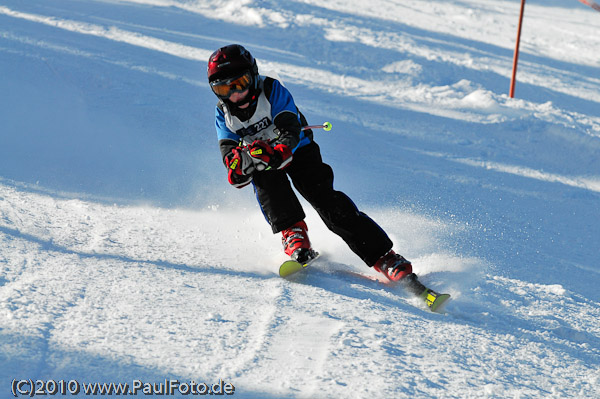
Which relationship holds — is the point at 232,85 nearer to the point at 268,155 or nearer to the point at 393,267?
the point at 268,155

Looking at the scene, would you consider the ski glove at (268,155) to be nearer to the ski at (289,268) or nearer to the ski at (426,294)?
the ski at (289,268)

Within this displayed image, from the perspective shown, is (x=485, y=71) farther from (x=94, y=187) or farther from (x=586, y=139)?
(x=94, y=187)

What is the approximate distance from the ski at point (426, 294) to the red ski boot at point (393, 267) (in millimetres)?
42

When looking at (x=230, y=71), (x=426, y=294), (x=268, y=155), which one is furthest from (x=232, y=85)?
(x=426, y=294)

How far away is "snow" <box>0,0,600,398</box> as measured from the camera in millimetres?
2486

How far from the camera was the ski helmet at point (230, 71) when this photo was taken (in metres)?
3.46

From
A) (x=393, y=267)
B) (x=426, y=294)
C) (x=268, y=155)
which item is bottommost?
(x=426, y=294)

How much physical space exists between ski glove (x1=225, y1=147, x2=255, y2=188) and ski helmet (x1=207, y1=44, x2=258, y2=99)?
374 mm

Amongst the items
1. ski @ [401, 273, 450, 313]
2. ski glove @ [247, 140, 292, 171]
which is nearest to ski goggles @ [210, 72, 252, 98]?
ski glove @ [247, 140, 292, 171]

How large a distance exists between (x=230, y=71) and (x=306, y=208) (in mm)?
1851

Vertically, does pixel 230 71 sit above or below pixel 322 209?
above

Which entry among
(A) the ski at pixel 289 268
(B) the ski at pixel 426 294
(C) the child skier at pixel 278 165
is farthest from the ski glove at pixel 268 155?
(B) the ski at pixel 426 294

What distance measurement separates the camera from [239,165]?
138 inches

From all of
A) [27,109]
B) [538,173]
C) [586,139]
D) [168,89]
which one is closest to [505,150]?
[538,173]
